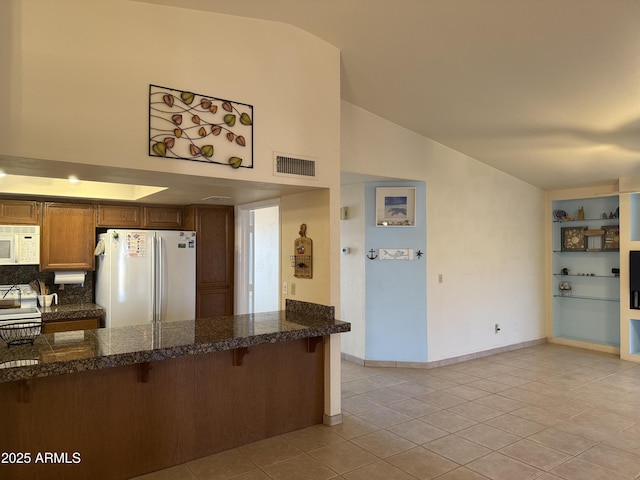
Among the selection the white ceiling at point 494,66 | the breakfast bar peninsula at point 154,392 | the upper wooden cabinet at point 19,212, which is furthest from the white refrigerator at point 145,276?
the white ceiling at point 494,66

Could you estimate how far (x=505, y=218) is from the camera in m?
6.18

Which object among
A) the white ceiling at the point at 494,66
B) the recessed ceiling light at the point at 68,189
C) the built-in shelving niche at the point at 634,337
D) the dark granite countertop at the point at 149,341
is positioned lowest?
the built-in shelving niche at the point at 634,337

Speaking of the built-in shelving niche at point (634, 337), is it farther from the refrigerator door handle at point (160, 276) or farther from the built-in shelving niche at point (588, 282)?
the refrigerator door handle at point (160, 276)

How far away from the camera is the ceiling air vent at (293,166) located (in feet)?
11.0

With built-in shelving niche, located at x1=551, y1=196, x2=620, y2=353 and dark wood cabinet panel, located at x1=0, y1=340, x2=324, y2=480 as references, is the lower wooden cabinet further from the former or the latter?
built-in shelving niche, located at x1=551, y1=196, x2=620, y2=353

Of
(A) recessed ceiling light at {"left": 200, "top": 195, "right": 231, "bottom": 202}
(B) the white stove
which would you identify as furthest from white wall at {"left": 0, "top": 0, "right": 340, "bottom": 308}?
(B) the white stove

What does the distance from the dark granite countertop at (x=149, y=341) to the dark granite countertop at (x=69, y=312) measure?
1.47 m

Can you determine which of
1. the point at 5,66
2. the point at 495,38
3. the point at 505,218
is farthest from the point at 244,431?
the point at 505,218

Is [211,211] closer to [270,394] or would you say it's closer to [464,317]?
[270,394]

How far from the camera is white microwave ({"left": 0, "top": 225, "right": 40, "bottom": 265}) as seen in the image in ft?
13.8

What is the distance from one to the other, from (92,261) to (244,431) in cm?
270

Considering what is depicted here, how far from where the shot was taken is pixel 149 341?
9.04 ft

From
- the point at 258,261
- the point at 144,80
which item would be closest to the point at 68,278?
the point at 144,80

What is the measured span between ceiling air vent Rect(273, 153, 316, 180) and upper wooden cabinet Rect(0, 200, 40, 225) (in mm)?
2781
